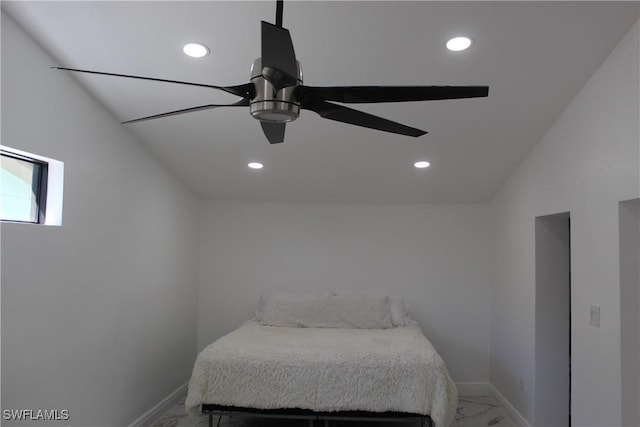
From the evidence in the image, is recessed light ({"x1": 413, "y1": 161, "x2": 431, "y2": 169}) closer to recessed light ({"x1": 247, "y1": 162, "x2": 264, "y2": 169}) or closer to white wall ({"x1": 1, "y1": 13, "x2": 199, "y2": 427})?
recessed light ({"x1": 247, "y1": 162, "x2": 264, "y2": 169})

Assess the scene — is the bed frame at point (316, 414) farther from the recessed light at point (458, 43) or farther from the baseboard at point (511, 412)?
the recessed light at point (458, 43)

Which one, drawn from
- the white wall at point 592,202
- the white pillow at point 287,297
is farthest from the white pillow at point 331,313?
the white wall at point 592,202

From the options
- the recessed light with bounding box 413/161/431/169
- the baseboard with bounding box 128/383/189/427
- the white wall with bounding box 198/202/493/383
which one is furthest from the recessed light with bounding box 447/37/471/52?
the baseboard with bounding box 128/383/189/427

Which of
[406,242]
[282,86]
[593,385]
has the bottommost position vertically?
[593,385]

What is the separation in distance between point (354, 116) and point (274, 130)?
0.35 metres

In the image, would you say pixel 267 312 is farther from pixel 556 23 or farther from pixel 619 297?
A: pixel 556 23

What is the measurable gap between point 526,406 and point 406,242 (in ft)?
6.08

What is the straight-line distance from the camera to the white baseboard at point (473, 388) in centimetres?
468

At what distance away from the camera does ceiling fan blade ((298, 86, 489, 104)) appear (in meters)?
1.52

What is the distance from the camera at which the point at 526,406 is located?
3682 millimetres

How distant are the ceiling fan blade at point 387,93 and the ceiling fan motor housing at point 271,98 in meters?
0.04

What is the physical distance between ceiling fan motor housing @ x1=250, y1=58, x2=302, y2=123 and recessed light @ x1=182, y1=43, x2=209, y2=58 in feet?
3.38

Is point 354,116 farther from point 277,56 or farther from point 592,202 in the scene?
point 592,202

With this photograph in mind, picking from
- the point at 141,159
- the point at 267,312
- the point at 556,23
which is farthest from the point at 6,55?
the point at 267,312
